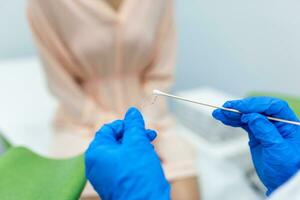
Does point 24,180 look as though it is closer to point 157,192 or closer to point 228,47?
point 157,192

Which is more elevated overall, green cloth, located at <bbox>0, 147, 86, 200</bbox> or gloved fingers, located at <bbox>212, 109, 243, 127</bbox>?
gloved fingers, located at <bbox>212, 109, 243, 127</bbox>

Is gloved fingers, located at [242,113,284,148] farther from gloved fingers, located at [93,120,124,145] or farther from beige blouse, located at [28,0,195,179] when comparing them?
beige blouse, located at [28,0,195,179]

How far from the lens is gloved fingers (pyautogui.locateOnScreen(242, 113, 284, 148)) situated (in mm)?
636

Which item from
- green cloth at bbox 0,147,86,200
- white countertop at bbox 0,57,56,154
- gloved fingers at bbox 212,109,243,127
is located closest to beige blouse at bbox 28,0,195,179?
white countertop at bbox 0,57,56,154

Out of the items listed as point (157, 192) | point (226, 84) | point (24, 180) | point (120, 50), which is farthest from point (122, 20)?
point (226, 84)

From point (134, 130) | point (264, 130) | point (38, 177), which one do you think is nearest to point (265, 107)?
point (264, 130)

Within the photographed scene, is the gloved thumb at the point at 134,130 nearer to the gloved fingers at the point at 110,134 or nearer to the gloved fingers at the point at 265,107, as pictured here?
the gloved fingers at the point at 110,134

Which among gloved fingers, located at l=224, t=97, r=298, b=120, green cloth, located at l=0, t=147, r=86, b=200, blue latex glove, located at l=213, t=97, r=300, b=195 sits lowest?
green cloth, located at l=0, t=147, r=86, b=200

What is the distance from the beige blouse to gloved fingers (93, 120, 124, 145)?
487 mm

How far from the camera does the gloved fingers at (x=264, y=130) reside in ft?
2.09

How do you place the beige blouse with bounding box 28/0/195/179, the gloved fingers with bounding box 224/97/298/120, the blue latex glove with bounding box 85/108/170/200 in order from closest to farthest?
1. the blue latex glove with bounding box 85/108/170/200
2. the gloved fingers with bounding box 224/97/298/120
3. the beige blouse with bounding box 28/0/195/179

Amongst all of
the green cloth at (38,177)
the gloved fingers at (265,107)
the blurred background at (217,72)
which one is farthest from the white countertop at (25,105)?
the gloved fingers at (265,107)

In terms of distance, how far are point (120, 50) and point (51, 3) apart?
0.23 meters

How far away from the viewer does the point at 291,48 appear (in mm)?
1376
